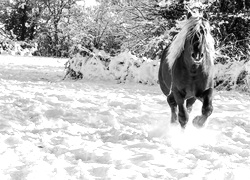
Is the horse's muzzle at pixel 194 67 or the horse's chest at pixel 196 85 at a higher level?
the horse's muzzle at pixel 194 67

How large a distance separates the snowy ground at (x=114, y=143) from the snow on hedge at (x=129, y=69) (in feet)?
10.0

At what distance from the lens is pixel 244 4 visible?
10.8 metres

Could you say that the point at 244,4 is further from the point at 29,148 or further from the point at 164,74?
the point at 29,148

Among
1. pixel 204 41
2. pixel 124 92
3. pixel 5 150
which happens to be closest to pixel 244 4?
pixel 124 92

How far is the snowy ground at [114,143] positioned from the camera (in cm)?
288

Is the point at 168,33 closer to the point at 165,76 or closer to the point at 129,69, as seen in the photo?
the point at 129,69

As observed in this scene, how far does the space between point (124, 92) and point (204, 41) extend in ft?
16.5

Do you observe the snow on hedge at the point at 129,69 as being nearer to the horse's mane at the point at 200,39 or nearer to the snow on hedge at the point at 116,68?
the snow on hedge at the point at 116,68

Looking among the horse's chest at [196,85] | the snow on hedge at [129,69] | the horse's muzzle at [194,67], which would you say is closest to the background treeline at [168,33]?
the snow on hedge at [129,69]

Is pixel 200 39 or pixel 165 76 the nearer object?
pixel 200 39

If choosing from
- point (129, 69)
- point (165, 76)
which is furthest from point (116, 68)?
point (165, 76)

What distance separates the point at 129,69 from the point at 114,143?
7304 mm

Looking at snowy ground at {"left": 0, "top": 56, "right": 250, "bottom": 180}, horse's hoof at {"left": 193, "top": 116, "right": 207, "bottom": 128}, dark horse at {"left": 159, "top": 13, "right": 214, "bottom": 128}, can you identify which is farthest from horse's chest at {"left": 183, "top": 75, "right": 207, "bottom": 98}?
snowy ground at {"left": 0, "top": 56, "right": 250, "bottom": 180}

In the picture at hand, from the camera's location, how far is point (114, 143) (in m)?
3.90
